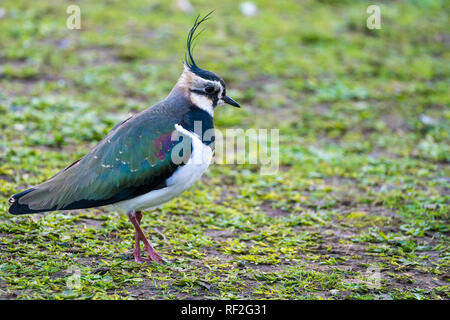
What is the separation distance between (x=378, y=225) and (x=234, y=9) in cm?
732

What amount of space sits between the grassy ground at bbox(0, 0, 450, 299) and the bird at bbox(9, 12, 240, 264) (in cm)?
42

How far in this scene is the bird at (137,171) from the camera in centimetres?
454

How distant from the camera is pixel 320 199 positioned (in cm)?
641

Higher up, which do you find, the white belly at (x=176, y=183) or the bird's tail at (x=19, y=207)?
the white belly at (x=176, y=183)

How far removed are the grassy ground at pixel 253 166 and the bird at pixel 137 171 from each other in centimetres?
42

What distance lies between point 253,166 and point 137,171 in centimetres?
280

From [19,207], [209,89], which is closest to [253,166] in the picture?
[209,89]

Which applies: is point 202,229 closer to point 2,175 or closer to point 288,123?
point 2,175

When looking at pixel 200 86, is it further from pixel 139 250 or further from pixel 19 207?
pixel 19 207

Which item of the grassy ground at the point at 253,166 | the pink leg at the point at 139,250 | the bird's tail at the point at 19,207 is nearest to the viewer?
the bird's tail at the point at 19,207

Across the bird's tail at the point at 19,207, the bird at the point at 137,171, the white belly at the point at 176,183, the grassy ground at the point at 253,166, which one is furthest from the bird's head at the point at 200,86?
the bird's tail at the point at 19,207

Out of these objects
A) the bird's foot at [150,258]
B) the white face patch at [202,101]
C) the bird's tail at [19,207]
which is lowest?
the bird's foot at [150,258]

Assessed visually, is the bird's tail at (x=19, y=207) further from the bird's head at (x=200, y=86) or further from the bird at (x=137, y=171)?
the bird's head at (x=200, y=86)

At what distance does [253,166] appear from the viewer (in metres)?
7.20
